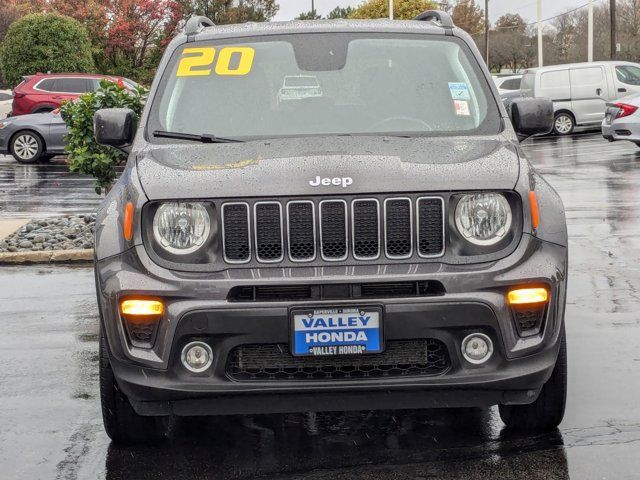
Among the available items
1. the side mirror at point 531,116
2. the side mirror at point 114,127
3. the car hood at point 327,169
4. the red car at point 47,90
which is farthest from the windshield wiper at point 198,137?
the red car at point 47,90

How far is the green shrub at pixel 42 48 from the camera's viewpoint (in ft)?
126

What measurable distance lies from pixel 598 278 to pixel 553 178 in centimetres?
973

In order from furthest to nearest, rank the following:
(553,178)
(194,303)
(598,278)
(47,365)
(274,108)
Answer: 1. (553,178)
2. (598,278)
3. (47,365)
4. (274,108)
5. (194,303)

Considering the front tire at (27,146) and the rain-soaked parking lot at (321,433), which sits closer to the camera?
the rain-soaked parking lot at (321,433)

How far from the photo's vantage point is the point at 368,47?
6.08m

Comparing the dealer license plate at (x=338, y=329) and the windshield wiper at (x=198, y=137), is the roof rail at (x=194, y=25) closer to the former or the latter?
the windshield wiper at (x=198, y=137)

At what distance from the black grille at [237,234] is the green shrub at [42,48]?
34999 millimetres

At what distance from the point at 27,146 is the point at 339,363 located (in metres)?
20.8

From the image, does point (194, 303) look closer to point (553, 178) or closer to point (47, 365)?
point (47, 365)

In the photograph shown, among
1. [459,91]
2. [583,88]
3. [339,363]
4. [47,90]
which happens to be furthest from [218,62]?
[583,88]

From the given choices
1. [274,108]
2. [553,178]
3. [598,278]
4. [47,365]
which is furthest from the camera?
[553,178]

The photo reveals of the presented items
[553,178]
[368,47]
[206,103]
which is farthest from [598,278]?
[553,178]

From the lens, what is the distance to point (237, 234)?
462 centimetres

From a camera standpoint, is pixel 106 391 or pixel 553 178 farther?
pixel 553 178
